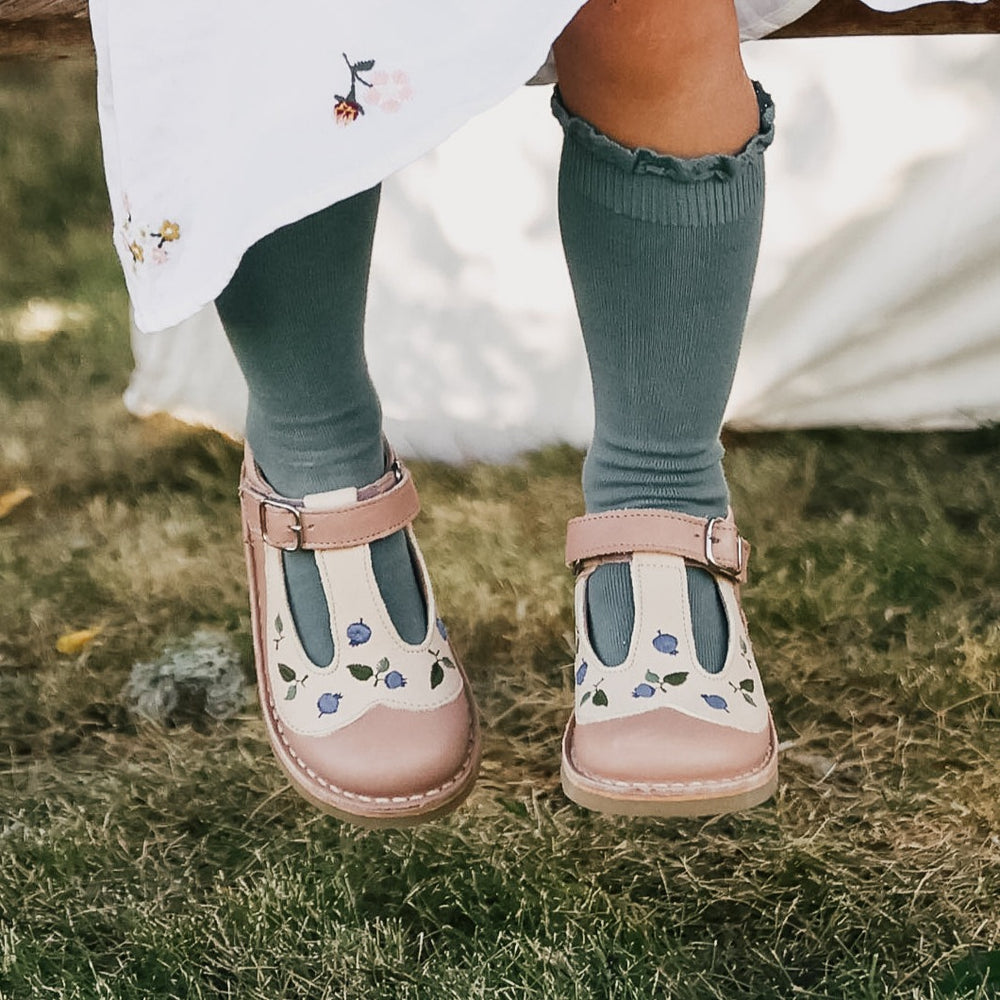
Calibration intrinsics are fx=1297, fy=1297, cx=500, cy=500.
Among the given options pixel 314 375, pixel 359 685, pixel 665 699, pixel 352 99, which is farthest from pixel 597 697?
pixel 352 99

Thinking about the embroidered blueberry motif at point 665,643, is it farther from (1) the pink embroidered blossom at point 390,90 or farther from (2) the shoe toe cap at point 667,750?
(1) the pink embroidered blossom at point 390,90

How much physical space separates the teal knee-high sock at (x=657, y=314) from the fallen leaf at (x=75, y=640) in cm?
51

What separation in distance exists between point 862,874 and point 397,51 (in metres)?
0.57

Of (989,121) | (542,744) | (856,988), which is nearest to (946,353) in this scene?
(989,121)

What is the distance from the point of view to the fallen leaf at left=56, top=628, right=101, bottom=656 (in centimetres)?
110

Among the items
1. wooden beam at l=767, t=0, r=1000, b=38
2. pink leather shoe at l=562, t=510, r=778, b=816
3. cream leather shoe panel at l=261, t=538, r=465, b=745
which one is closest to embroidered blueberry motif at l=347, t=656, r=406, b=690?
cream leather shoe panel at l=261, t=538, r=465, b=745

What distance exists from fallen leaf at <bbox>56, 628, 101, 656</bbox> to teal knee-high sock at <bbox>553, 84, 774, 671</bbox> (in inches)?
20.1

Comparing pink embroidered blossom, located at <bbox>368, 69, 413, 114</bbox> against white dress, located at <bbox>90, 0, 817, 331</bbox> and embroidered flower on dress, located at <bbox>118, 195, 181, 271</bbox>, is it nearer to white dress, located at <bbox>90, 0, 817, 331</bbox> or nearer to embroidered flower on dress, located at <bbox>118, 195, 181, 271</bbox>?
white dress, located at <bbox>90, 0, 817, 331</bbox>

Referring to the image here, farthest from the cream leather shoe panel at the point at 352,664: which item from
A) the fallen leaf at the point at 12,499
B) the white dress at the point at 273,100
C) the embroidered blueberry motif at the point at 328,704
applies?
the fallen leaf at the point at 12,499

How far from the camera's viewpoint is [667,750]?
2.39 feet

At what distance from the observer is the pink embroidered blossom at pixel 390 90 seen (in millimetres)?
599

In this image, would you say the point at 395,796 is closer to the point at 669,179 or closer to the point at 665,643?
the point at 665,643

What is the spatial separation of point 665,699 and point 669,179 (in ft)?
0.96

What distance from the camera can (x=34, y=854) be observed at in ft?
2.90
